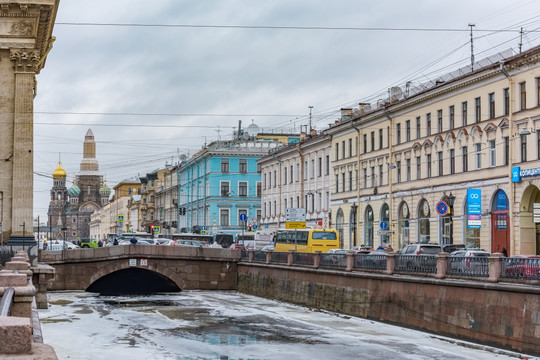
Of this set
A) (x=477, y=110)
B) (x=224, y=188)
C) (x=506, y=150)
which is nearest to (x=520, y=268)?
(x=506, y=150)

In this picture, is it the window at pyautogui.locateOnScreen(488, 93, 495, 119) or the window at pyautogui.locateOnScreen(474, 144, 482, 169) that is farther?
the window at pyautogui.locateOnScreen(474, 144, 482, 169)

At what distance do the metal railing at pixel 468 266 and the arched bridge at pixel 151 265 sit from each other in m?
29.5

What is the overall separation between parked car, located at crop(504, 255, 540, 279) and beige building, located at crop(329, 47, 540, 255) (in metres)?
7.90

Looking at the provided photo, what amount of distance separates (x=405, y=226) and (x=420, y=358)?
35079 mm

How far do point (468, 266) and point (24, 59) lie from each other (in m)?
20.1

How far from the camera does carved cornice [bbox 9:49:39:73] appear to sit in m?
37.9

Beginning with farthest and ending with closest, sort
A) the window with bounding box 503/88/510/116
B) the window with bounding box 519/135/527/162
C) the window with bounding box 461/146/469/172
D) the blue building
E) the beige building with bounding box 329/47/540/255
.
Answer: the blue building, the window with bounding box 461/146/469/172, the window with bounding box 503/88/510/116, the window with bounding box 519/135/527/162, the beige building with bounding box 329/47/540/255

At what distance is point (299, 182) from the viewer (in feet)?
266

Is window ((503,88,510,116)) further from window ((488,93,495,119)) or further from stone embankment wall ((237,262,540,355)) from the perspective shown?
stone embankment wall ((237,262,540,355))

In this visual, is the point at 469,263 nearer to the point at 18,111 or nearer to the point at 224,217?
the point at 18,111

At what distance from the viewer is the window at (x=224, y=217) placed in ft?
333

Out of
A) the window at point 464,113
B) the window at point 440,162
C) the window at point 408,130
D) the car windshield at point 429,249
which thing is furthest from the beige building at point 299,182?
the car windshield at point 429,249

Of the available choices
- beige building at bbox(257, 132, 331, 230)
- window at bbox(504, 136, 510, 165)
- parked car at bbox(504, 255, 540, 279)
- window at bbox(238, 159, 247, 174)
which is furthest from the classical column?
window at bbox(238, 159, 247, 174)

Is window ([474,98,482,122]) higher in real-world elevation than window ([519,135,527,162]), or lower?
higher
